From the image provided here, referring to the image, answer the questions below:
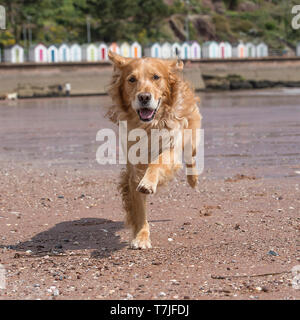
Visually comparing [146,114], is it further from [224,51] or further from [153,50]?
[224,51]

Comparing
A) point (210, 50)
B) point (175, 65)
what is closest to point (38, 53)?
point (210, 50)

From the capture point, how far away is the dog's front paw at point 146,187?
239 inches

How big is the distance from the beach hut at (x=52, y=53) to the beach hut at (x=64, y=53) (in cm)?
41

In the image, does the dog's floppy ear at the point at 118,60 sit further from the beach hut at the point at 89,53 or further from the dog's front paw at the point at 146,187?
the beach hut at the point at 89,53

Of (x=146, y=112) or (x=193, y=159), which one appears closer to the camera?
(x=146, y=112)

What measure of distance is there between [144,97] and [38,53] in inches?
2433

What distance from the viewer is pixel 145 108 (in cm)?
650

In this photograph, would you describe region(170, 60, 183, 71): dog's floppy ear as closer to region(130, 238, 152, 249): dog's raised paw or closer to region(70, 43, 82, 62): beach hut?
region(130, 238, 152, 249): dog's raised paw

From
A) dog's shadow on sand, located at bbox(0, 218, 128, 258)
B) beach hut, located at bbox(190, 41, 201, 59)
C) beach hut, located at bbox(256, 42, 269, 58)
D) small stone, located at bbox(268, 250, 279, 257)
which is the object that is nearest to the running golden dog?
dog's shadow on sand, located at bbox(0, 218, 128, 258)

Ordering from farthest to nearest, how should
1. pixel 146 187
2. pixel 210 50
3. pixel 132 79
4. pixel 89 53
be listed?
pixel 210 50, pixel 89 53, pixel 132 79, pixel 146 187

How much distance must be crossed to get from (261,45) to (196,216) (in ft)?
264

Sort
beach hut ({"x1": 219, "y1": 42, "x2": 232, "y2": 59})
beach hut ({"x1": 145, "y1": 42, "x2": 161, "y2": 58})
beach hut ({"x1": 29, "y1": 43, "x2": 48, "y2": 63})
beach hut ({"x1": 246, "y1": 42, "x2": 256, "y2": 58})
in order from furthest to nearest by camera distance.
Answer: beach hut ({"x1": 246, "y1": 42, "x2": 256, "y2": 58}), beach hut ({"x1": 219, "y1": 42, "x2": 232, "y2": 59}), beach hut ({"x1": 145, "y1": 42, "x2": 161, "y2": 58}), beach hut ({"x1": 29, "y1": 43, "x2": 48, "y2": 63})

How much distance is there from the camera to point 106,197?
9242mm

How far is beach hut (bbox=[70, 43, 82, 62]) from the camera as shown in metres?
69.2
